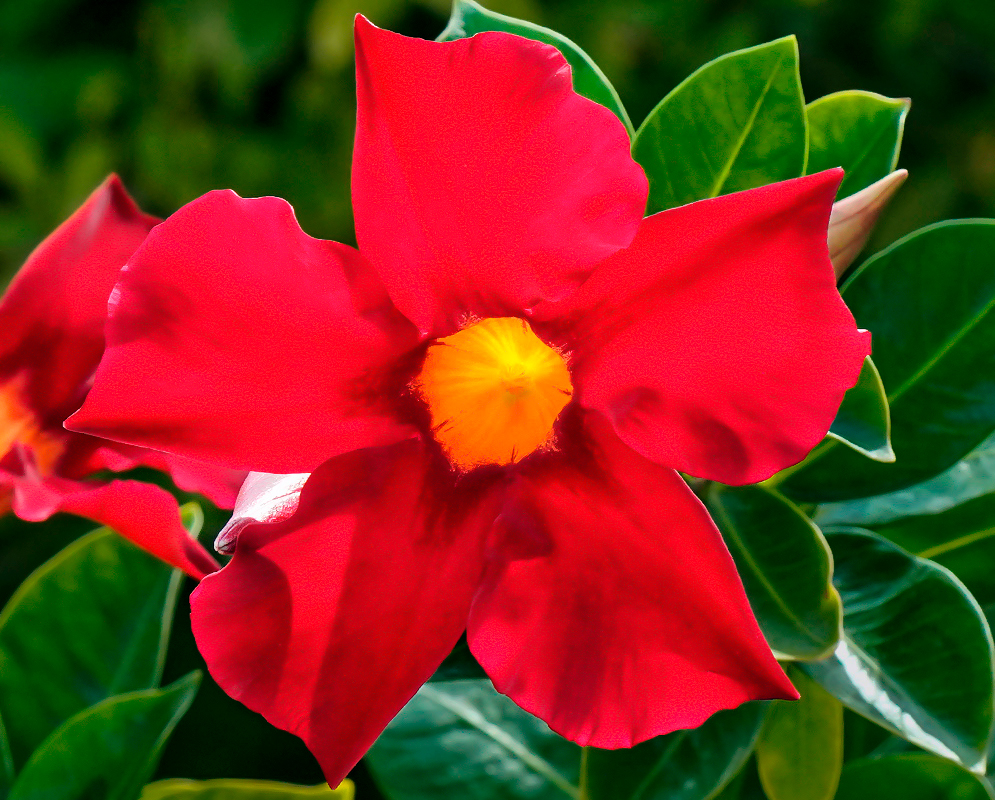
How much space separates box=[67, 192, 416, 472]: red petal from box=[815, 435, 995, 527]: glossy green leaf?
0.34m

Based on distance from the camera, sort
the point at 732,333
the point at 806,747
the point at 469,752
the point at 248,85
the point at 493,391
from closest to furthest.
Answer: the point at 732,333, the point at 493,391, the point at 806,747, the point at 469,752, the point at 248,85

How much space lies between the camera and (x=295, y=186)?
204 centimetres

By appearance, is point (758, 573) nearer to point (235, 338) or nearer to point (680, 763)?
point (680, 763)

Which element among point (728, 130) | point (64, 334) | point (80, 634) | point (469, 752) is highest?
point (728, 130)

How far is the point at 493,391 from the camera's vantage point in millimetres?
440

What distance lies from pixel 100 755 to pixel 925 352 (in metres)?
0.47

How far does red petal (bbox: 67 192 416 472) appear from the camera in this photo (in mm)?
332

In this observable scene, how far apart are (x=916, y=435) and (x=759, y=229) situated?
24cm

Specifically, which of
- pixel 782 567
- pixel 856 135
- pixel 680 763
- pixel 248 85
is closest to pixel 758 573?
pixel 782 567

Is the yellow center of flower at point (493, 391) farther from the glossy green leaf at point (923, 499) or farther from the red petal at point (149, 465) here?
the glossy green leaf at point (923, 499)

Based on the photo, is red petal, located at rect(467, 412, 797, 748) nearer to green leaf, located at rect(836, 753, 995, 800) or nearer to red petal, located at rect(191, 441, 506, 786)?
red petal, located at rect(191, 441, 506, 786)

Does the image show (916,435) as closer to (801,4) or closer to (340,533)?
(340,533)

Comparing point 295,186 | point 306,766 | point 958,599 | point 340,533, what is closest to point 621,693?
point 340,533

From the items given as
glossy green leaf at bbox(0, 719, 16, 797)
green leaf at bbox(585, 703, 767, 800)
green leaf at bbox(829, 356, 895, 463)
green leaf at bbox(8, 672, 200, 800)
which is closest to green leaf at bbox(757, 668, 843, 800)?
green leaf at bbox(585, 703, 767, 800)
